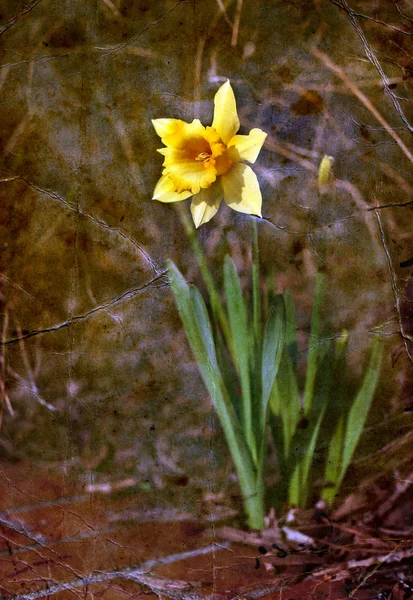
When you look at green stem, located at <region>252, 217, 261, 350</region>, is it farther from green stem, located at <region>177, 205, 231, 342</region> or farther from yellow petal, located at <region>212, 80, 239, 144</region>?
yellow petal, located at <region>212, 80, 239, 144</region>

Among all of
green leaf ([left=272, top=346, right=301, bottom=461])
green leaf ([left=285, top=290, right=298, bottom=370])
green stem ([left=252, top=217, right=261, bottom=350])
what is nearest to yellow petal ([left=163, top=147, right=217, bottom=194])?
green stem ([left=252, top=217, right=261, bottom=350])

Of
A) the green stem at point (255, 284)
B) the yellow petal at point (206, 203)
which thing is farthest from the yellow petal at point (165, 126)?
the green stem at point (255, 284)

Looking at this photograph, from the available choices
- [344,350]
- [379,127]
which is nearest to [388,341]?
[344,350]

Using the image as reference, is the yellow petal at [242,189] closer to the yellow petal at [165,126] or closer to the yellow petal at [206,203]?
the yellow petal at [206,203]

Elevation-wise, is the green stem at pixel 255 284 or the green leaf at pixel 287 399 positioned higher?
the green stem at pixel 255 284

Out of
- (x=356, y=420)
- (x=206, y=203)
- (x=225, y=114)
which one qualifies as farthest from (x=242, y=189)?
(x=356, y=420)

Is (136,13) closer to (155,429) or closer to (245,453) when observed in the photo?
(155,429)

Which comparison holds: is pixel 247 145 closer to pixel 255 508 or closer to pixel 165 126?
pixel 165 126
